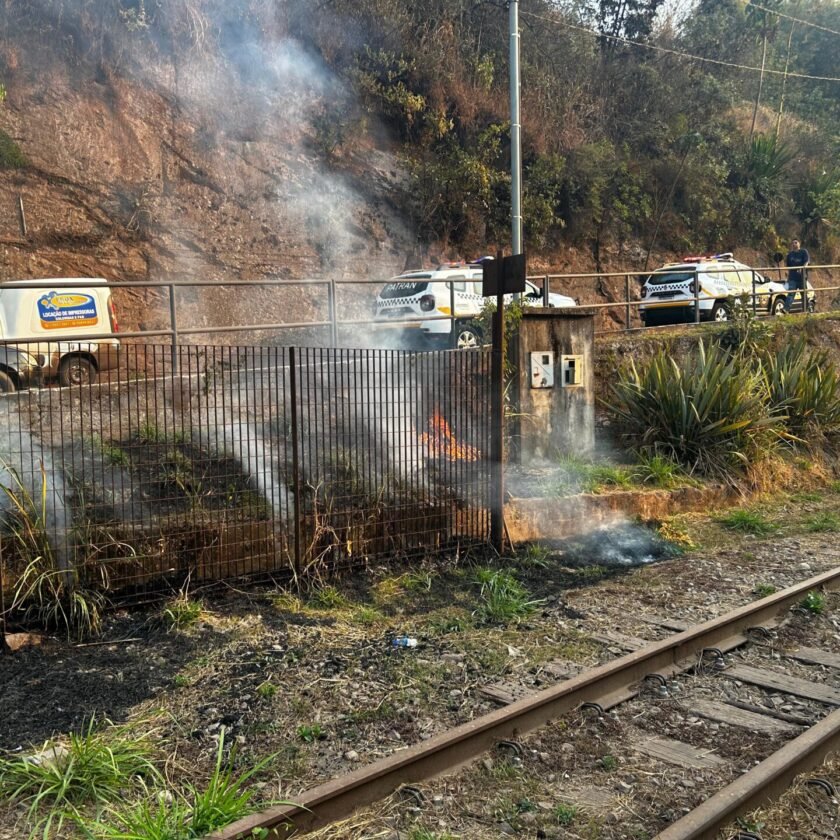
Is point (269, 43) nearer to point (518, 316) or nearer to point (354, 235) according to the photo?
point (354, 235)

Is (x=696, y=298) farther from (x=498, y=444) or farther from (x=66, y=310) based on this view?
(x=66, y=310)

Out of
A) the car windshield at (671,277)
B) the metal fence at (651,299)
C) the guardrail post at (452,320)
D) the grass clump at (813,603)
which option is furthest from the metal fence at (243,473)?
the car windshield at (671,277)

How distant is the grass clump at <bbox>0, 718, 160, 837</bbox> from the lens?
398 cm

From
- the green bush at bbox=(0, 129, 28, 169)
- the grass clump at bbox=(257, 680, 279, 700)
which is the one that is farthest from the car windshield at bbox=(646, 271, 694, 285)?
the grass clump at bbox=(257, 680, 279, 700)

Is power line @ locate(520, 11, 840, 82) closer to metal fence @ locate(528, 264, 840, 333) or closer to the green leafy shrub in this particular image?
metal fence @ locate(528, 264, 840, 333)

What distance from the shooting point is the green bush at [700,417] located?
11.7m

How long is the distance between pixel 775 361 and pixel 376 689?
35.7ft

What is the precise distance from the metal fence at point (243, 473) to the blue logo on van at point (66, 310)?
5.39 m

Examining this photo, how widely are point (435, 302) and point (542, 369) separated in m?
4.98

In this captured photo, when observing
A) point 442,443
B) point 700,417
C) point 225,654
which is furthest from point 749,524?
point 225,654

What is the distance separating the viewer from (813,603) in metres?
7.14

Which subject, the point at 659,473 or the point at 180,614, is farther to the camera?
the point at 659,473

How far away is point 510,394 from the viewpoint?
1069 cm

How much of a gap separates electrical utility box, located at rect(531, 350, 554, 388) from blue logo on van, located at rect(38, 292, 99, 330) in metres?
7.24
